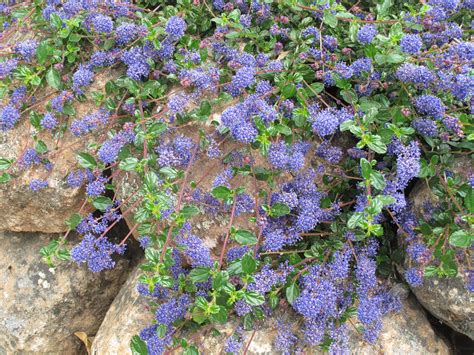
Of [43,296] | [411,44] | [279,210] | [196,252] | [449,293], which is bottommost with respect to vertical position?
[43,296]

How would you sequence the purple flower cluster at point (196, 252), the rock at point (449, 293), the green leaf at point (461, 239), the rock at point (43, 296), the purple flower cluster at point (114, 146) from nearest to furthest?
the green leaf at point (461, 239) → the purple flower cluster at point (196, 252) → the rock at point (449, 293) → the purple flower cluster at point (114, 146) → the rock at point (43, 296)

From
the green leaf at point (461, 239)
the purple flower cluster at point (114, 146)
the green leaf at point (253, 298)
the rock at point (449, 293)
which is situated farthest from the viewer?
the purple flower cluster at point (114, 146)

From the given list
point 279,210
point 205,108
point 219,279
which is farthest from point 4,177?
point 279,210

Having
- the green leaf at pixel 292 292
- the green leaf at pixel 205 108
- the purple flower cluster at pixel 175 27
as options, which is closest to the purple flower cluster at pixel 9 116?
the purple flower cluster at pixel 175 27

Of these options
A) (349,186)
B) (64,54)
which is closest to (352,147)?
(349,186)

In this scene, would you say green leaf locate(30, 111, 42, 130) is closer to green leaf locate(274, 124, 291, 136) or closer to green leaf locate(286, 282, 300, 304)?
green leaf locate(274, 124, 291, 136)

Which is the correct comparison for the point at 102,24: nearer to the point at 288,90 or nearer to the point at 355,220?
the point at 288,90

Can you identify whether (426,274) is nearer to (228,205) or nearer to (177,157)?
(228,205)

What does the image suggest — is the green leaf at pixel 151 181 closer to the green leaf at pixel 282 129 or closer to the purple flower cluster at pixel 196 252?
the purple flower cluster at pixel 196 252
